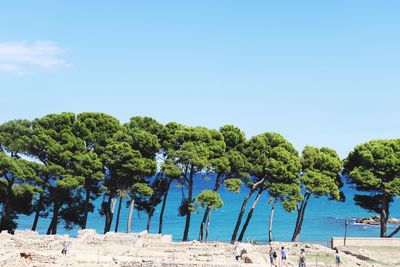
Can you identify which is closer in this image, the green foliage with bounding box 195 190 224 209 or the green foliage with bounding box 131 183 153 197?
the green foliage with bounding box 195 190 224 209

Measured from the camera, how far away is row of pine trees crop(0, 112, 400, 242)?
119ft

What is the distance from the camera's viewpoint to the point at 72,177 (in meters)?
36.1

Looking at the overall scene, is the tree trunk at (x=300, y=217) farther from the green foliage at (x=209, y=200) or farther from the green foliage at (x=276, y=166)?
the green foliage at (x=209, y=200)

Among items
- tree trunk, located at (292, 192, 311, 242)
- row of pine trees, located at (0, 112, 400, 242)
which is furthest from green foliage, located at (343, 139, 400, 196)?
tree trunk, located at (292, 192, 311, 242)

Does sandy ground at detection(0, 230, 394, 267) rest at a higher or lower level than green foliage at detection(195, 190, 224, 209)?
lower

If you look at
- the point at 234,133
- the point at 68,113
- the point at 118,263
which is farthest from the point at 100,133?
the point at 118,263

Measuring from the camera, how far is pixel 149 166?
37.4m

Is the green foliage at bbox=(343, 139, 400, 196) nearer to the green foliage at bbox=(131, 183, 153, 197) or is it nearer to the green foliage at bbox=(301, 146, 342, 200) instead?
the green foliage at bbox=(301, 146, 342, 200)

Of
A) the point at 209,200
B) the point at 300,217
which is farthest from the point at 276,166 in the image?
the point at 209,200

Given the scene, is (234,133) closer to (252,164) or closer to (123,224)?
(252,164)

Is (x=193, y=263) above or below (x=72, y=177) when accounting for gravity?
below

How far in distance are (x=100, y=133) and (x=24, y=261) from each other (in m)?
19.3

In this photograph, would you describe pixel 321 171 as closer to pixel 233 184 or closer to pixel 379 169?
pixel 379 169

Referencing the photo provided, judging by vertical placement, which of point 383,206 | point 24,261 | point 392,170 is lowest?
point 24,261
